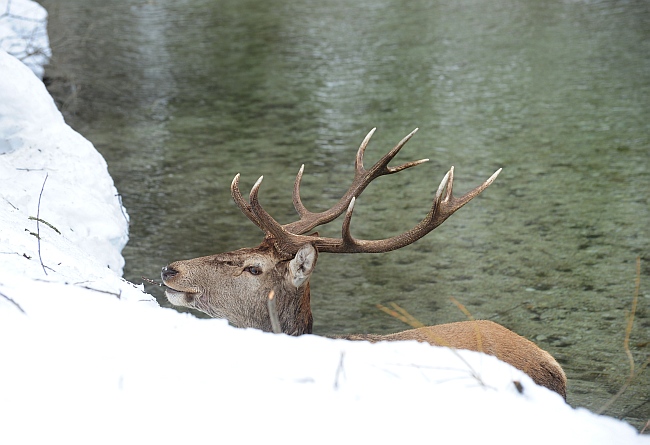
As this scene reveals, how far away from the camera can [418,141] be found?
27.8 feet

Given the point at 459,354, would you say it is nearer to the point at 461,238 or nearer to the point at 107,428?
the point at 107,428

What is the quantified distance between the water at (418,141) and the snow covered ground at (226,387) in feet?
4.94

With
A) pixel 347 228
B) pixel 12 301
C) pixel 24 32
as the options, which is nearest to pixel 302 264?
pixel 347 228

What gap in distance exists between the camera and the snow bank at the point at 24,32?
7.88 m

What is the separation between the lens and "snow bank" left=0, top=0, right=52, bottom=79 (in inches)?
310

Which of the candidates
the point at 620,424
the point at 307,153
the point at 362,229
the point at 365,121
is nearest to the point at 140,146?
the point at 307,153

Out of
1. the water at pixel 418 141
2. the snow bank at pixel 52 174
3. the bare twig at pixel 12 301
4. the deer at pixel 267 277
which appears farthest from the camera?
the water at pixel 418 141

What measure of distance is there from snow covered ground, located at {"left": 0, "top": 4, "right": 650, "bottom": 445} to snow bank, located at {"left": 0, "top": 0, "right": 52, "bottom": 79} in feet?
19.2

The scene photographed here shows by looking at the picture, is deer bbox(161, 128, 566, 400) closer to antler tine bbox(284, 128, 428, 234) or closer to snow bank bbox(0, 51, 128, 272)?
antler tine bbox(284, 128, 428, 234)

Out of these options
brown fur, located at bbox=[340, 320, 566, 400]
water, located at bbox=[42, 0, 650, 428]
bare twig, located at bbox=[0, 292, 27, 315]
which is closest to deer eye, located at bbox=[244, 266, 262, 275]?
brown fur, located at bbox=[340, 320, 566, 400]

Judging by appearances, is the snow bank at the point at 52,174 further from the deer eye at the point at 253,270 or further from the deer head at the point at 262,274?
the deer eye at the point at 253,270

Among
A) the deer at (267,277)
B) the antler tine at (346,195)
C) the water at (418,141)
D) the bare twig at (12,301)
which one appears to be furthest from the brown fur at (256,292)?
the bare twig at (12,301)

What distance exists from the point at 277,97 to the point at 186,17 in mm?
5579

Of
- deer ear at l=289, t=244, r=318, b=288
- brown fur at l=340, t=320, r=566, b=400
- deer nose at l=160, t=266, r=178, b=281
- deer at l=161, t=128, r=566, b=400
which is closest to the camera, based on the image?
brown fur at l=340, t=320, r=566, b=400
